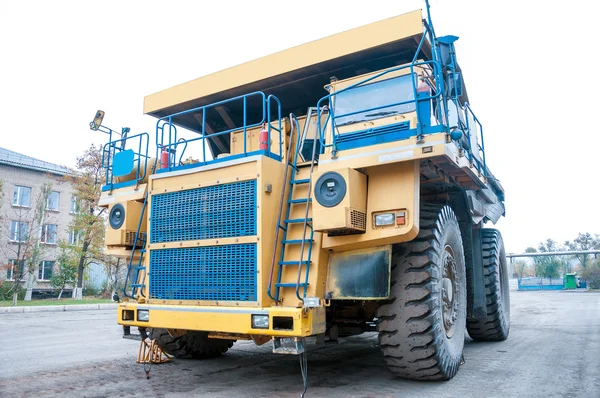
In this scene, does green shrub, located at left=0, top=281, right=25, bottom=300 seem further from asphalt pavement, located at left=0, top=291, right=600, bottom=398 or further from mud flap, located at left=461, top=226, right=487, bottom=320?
mud flap, located at left=461, top=226, right=487, bottom=320

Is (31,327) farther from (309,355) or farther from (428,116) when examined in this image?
(428,116)

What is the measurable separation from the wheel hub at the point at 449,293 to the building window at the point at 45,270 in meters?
33.1

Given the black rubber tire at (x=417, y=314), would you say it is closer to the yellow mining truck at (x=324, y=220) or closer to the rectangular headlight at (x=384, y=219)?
the yellow mining truck at (x=324, y=220)

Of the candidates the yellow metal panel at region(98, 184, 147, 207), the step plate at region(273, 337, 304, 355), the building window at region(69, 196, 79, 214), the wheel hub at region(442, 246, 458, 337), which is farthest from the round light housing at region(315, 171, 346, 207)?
the building window at region(69, 196, 79, 214)

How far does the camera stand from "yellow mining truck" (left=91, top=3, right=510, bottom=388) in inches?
171

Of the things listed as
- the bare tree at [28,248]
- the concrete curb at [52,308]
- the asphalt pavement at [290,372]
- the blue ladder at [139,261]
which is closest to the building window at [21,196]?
the bare tree at [28,248]

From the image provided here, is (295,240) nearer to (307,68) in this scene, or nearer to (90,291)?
(307,68)

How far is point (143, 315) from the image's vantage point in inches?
194

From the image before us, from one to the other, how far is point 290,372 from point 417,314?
1959 millimetres

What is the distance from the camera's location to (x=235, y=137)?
6.98m

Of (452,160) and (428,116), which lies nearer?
(452,160)

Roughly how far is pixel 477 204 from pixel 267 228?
3.91 m

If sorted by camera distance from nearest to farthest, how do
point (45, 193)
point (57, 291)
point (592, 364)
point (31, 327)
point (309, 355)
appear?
1. point (592, 364)
2. point (309, 355)
3. point (31, 327)
4. point (45, 193)
5. point (57, 291)

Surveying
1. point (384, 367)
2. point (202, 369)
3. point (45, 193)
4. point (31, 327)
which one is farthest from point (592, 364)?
point (45, 193)
